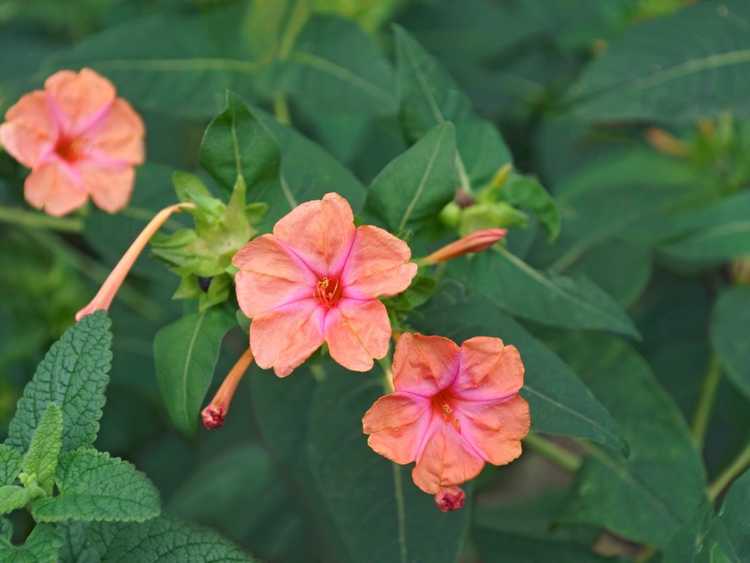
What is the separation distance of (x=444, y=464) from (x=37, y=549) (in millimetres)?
366

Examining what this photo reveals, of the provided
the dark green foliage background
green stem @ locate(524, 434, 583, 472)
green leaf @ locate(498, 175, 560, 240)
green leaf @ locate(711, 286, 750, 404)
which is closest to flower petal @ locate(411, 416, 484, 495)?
the dark green foliage background

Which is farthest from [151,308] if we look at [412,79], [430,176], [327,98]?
[430,176]

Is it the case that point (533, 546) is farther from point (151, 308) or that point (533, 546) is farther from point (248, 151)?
point (151, 308)

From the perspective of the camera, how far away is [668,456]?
1.30 m

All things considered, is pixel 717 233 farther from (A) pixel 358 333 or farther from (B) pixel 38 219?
(B) pixel 38 219

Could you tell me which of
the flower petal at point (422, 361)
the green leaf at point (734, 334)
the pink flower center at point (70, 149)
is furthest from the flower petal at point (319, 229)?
the green leaf at point (734, 334)

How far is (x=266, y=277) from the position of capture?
36.9 inches

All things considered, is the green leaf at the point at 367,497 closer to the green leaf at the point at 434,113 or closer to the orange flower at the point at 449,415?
the orange flower at the point at 449,415

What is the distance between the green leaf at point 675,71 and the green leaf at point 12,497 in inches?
33.8

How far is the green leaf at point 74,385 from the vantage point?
997 millimetres

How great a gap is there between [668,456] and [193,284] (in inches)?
25.2

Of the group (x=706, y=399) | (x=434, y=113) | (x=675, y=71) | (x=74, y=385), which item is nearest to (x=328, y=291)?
(x=74, y=385)

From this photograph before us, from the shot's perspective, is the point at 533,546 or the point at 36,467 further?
the point at 533,546

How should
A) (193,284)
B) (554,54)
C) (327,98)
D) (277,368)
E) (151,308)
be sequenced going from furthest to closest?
(554,54)
(151,308)
(327,98)
(193,284)
(277,368)
